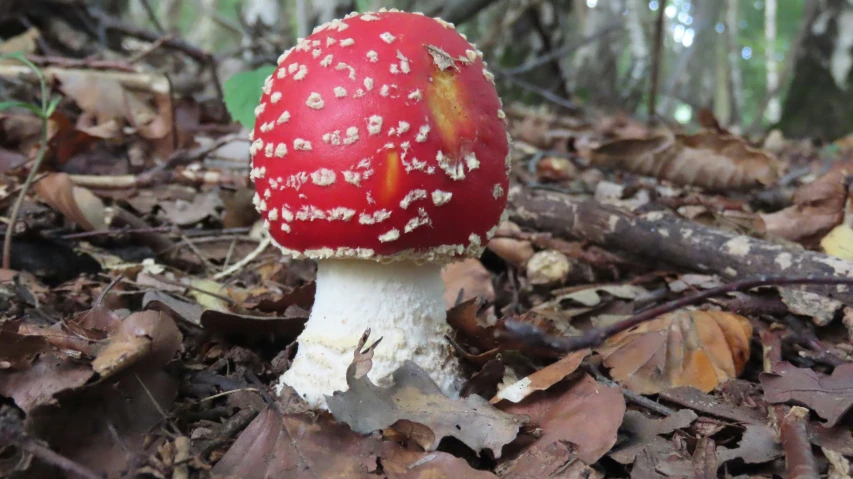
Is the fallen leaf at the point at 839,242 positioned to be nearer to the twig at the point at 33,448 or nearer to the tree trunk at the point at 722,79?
the twig at the point at 33,448

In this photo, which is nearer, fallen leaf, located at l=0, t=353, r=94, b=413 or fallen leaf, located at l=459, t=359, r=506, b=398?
fallen leaf, located at l=0, t=353, r=94, b=413

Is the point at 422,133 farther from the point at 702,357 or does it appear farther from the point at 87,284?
the point at 87,284

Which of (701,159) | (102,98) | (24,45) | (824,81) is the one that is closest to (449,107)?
(701,159)

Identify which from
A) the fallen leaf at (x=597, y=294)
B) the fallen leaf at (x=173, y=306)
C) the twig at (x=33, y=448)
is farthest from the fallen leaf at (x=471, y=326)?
the twig at (x=33, y=448)

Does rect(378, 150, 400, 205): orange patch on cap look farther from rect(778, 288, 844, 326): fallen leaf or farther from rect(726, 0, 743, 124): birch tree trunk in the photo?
rect(726, 0, 743, 124): birch tree trunk

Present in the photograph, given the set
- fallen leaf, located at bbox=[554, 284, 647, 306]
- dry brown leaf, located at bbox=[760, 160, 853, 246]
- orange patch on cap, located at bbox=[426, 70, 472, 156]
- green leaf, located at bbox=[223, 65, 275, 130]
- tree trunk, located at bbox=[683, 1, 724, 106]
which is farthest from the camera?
tree trunk, located at bbox=[683, 1, 724, 106]

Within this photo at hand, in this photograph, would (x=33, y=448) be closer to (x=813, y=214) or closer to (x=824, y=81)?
(x=813, y=214)

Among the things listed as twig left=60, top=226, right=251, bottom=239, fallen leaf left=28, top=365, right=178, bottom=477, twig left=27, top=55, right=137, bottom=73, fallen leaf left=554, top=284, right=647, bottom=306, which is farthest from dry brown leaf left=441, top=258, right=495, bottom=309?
twig left=27, top=55, right=137, bottom=73
